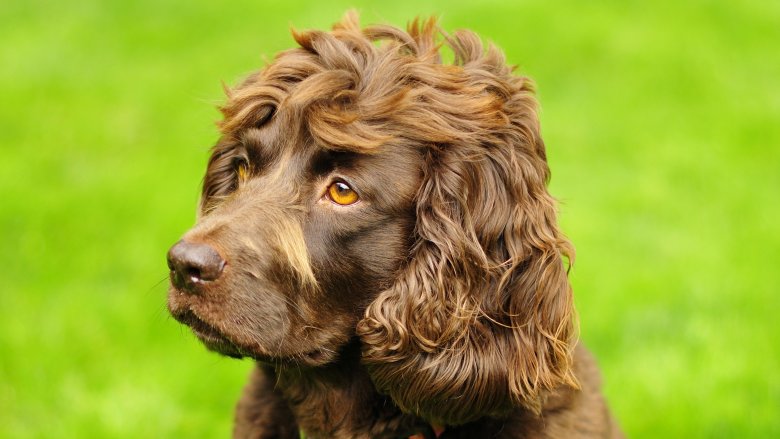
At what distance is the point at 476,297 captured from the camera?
11.1 feet

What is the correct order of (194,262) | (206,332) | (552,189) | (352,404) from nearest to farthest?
(194,262), (206,332), (352,404), (552,189)

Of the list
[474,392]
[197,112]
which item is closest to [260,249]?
[474,392]

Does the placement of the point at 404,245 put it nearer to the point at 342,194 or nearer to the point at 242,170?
the point at 342,194

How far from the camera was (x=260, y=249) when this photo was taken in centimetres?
322

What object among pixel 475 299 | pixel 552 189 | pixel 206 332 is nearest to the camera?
pixel 206 332

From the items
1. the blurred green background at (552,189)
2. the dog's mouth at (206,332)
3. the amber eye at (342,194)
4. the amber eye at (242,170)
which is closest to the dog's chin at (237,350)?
the dog's mouth at (206,332)

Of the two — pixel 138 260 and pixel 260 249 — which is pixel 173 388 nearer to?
pixel 138 260

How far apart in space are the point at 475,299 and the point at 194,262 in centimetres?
98

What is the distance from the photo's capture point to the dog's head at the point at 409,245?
3293 mm

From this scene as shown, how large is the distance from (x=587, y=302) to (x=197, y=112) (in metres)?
4.89

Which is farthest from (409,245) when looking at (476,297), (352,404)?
(352,404)

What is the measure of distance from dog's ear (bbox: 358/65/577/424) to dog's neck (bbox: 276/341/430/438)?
192 millimetres

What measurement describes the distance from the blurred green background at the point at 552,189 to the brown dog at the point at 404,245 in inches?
29.1

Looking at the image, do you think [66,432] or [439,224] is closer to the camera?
[439,224]
